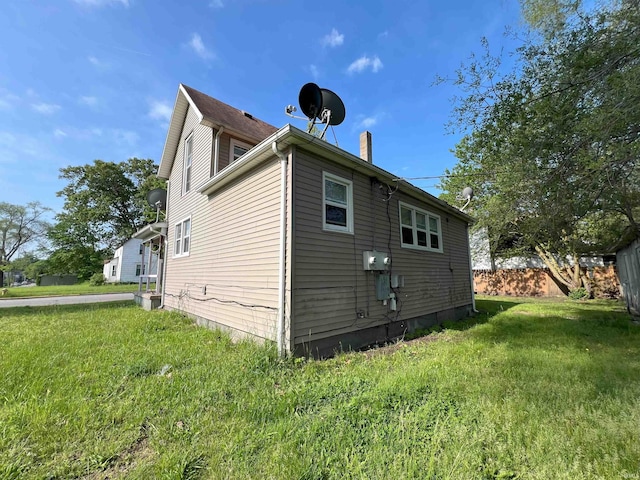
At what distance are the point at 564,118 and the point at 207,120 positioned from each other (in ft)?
25.8

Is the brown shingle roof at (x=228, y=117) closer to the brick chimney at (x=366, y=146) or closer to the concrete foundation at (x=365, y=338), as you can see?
the brick chimney at (x=366, y=146)

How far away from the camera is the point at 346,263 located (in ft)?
18.0

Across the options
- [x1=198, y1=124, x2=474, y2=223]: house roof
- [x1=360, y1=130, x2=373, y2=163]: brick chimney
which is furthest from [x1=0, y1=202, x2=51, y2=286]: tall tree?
[x1=360, y1=130, x2=373, y2=163]: brick chimney

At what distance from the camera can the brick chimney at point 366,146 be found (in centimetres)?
892

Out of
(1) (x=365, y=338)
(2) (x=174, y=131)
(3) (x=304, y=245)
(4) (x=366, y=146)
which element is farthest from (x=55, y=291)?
(1) (x=365, y=338)

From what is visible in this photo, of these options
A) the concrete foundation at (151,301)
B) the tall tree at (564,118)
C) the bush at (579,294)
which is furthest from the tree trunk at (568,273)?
the concrete foundation at (151,301)

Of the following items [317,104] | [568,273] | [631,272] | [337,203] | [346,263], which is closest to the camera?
[346,263]

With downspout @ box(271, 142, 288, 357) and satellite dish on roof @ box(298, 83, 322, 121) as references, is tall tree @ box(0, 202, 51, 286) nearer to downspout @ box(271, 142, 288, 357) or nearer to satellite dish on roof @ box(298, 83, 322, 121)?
satellite dish on roof @ box(298, 83, 322, 121)

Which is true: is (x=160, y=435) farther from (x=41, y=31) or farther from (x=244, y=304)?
(x=41, y=31)

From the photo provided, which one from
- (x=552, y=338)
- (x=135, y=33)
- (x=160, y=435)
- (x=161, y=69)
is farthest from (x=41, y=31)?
(x=552, y=338)

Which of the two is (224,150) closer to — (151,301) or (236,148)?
(236,148)

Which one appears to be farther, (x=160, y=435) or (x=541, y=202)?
(x=541, y=202)

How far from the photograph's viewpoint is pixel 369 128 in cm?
931

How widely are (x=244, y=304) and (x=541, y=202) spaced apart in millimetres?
6282
